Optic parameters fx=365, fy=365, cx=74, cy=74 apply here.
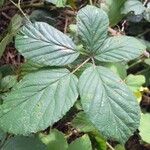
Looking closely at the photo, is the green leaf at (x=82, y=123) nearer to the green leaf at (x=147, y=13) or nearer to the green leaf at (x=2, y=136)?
the green leaf at (x=2, y=136)

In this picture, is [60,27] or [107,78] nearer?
[107,78]

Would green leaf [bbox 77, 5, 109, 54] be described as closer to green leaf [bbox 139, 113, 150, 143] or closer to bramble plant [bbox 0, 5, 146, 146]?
bramble plant [bbox 0, 5, 146, 146]

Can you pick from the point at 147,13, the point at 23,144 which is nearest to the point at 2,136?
the point at 23,144

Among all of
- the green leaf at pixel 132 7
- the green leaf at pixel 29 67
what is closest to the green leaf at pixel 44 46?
the green leaf at pixel 29 67

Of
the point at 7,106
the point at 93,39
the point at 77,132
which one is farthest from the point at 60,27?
the point at 7,106

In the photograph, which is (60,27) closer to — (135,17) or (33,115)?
(135,17)

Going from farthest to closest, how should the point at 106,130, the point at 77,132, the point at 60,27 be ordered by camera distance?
the point at 60,27
the point at 77,132
the point at 106,130

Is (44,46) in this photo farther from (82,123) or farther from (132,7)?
(132,7)
